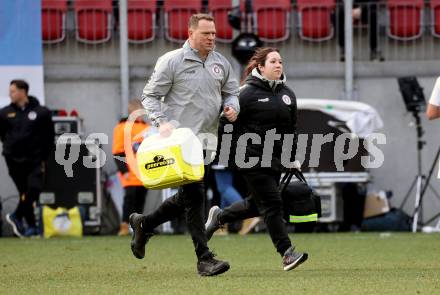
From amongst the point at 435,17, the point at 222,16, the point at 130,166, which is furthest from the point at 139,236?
the point at 435,17

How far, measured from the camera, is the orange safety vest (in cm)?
1655

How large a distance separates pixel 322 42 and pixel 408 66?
1361 millimetres

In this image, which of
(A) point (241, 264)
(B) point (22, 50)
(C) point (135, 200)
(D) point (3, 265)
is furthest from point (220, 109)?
(B) point (22, 50)

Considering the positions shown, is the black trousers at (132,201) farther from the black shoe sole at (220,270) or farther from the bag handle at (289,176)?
the black shoe sole at (220,270)

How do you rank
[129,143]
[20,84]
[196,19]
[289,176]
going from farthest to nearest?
[129,143] → [20,84] → [289,176] → [196,19]

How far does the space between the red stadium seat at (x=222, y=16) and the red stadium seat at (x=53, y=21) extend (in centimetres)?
215

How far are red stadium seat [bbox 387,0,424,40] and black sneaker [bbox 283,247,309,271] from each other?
31.1 ft

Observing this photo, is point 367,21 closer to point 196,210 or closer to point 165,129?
point 196,210

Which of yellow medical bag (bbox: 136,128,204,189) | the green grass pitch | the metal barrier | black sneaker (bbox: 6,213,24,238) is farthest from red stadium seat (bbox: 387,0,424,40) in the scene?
yellow medical bag (bbox: 136,128,204,189)

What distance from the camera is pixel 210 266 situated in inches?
364

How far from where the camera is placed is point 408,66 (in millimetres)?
18109

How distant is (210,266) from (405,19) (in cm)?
1002

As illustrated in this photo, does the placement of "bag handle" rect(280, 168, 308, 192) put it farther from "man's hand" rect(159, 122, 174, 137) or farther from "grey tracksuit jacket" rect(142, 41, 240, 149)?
"man's hand" rect(159, 122, 174, 137)

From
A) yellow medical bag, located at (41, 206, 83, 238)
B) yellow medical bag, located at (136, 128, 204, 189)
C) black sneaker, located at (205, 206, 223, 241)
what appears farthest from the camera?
yellow medical bag, located at (41, 206, 83, 238)
